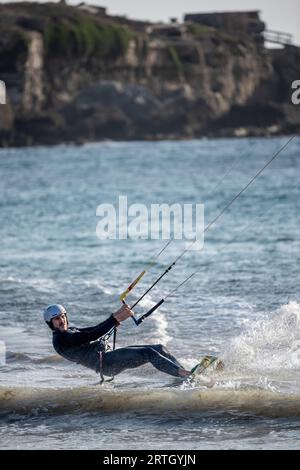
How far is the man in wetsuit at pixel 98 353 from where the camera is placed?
13414 millimetres

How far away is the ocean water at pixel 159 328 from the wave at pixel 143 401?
21mm

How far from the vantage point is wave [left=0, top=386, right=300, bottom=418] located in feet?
42.2

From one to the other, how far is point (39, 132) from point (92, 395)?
9355 cm

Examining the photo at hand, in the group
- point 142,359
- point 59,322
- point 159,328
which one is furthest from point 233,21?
point 59,322

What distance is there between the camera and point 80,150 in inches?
3760

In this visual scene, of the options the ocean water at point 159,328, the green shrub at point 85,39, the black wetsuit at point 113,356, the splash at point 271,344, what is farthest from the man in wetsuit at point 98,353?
the green shrub at point 85,39

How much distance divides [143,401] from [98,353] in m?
0.88

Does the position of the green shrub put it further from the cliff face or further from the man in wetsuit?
the man in wetsuit

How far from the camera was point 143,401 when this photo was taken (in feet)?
43.5

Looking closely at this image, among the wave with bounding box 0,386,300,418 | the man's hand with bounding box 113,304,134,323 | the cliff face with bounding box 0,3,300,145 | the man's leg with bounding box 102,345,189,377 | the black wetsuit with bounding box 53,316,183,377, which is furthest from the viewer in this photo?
the cliff face with bounding box 0,3,300,145

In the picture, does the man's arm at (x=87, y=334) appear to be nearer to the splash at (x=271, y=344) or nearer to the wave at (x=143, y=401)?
the wave at (x=143, y=401)

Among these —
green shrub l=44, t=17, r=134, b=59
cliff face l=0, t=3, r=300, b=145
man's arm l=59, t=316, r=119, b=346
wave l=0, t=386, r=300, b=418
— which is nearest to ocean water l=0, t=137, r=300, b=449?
wave l=0, t=386, r=300, b=418
